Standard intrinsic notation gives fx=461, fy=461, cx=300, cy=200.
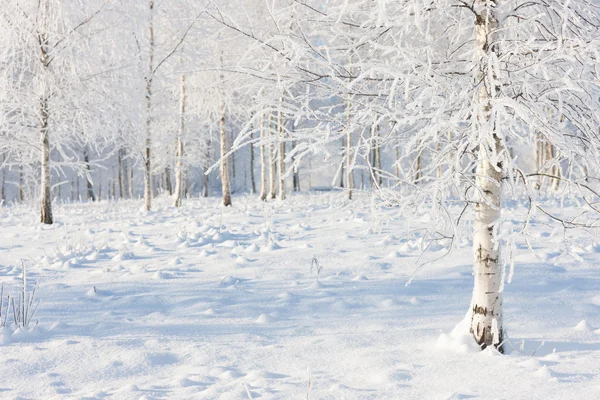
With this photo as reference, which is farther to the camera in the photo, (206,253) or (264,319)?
(206,253)

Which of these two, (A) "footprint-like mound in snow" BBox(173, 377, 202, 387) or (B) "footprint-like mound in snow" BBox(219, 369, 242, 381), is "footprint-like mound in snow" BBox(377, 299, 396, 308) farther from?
(A) "footprint-like mound in snow" BBox(173, 377, 202, 387)

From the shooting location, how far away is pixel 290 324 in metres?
4.15

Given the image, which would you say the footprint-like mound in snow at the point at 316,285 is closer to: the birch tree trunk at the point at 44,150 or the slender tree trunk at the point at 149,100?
the birch tree trunk at the point at 44,150

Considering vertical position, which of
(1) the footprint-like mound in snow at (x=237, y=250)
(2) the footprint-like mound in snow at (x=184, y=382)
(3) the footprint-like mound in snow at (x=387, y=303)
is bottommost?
(2) the footprint-like mound in snow at (x=184, y=382)

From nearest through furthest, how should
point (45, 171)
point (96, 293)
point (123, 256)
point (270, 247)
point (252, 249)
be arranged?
point (96, 293) → point (123, 256) → point (252, 249) → point (270, 247) → point (45, 171)

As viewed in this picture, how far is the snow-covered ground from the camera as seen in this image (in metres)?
2.97

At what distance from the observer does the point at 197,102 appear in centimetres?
1644

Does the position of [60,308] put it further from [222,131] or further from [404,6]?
[222,131]

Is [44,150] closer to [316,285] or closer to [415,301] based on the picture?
[316,285]

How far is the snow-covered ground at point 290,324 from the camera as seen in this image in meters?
2.97

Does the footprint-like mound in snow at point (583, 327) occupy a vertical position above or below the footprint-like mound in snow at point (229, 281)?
below

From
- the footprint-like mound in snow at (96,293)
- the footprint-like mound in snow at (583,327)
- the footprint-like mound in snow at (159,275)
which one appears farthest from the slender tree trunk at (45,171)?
the footprint-like mound in snow at (583,327)

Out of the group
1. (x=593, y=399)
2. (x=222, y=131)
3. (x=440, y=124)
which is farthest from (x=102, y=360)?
(x=222, y=131)

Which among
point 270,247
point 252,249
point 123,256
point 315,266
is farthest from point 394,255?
point 123,256
